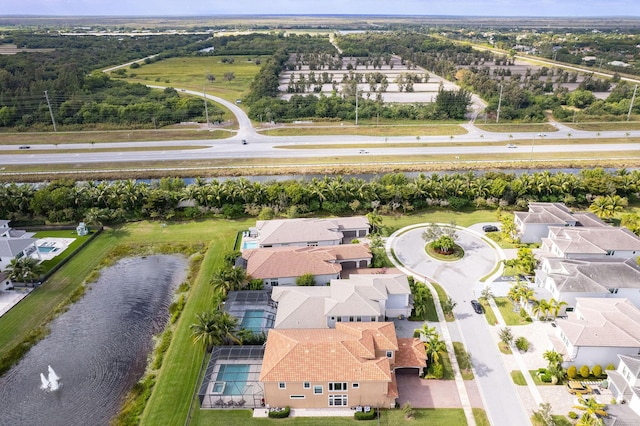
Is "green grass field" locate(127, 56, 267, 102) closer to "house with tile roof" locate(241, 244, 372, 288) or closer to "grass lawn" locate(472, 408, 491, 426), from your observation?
"house with tile roof" locate(241, 244, 372, 288)

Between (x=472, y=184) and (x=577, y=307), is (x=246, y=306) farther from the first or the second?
(x=472, y=184)

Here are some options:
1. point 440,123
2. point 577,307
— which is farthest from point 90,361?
point 440,123

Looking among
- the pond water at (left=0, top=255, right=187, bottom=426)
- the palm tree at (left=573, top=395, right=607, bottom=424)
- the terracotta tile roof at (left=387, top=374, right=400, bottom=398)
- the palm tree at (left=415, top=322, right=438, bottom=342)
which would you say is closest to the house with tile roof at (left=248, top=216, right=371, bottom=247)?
the pond water at (left=0, top=255, right=187, bottom=426)

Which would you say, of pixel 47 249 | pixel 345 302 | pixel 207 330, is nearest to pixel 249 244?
pixel 207 330

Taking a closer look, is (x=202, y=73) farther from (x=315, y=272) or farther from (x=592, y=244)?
(x=592, y=244)

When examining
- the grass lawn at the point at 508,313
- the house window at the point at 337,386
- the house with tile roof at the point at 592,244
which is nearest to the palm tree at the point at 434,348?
the house window at the point at 337,386

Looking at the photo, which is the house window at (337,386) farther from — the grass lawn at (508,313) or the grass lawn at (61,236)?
the grass lawn at (61,236)
